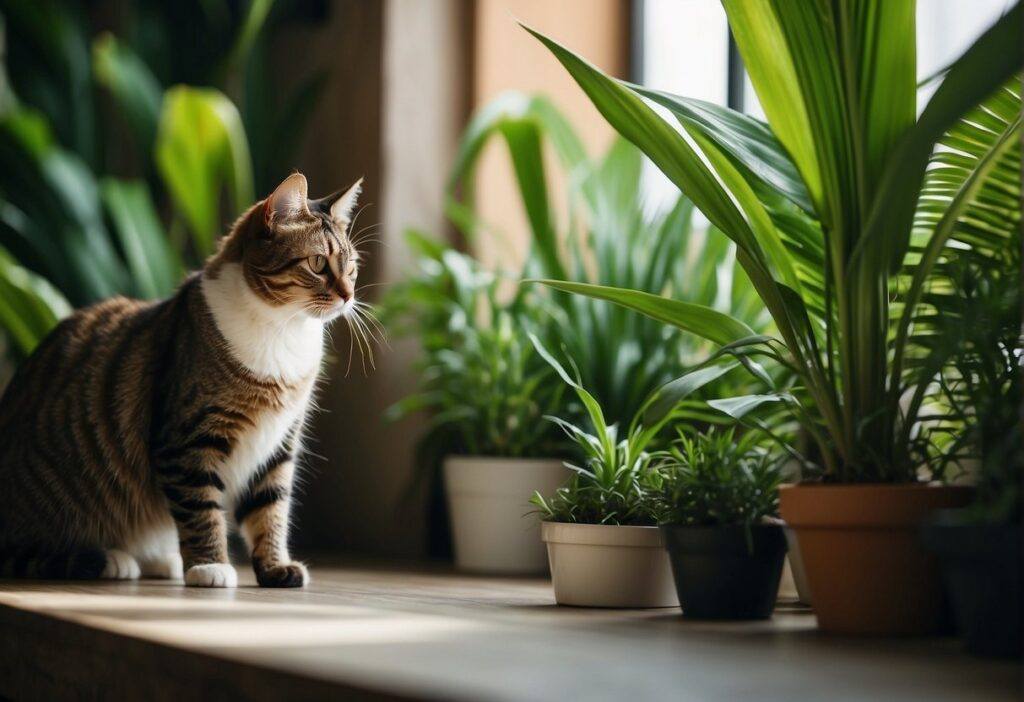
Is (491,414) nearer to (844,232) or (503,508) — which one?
(503,508)

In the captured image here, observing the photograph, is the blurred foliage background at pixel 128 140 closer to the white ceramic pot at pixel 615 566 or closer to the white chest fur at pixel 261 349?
the white chest fur at pixel 261 349

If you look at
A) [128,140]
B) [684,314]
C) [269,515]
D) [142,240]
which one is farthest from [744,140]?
[128,140]

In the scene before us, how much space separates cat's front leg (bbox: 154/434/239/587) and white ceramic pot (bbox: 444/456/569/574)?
507 mm

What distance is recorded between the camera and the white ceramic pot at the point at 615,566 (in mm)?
1241

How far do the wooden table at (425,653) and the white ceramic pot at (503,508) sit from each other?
0.46m

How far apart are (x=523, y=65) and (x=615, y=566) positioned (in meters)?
1.36

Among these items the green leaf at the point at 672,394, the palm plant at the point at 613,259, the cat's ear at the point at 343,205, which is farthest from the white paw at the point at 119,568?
the green leaf at the point at 672,394

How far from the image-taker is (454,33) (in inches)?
90.9

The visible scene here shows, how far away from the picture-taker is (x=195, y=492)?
4.66 ft

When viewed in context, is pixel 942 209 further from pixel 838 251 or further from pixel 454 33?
pixel 454 33

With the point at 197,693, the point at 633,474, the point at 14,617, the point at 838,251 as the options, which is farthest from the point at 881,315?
the point at 14,617

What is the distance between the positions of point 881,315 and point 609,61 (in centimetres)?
144

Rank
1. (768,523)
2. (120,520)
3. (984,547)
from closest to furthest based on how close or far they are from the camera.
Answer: (984,547), (768,523), (120,520)

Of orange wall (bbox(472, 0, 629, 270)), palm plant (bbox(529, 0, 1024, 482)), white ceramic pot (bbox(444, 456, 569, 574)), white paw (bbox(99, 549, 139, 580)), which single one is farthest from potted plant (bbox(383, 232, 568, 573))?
palm plant (bbox(529, 0, 1024, 482))
